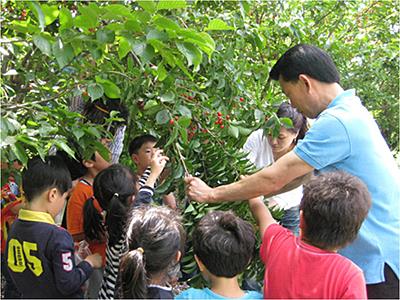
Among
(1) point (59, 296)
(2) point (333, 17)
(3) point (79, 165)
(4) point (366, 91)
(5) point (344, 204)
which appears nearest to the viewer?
(5) point (344, 204)

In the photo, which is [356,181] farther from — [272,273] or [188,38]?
[188,38]

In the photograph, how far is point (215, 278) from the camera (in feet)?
6.04

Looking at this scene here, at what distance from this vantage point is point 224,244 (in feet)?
6.03

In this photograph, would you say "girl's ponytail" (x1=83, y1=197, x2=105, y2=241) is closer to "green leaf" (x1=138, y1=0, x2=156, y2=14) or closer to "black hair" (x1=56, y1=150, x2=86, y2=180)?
"black hair" (x1=56, y1=150, x2=86, y2=180)

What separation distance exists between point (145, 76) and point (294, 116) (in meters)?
1.18

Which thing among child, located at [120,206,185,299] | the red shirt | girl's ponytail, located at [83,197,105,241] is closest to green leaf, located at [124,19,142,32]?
child, located at [120,206,185,299]

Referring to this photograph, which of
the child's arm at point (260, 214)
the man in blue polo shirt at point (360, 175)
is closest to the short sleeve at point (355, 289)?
the man in blue polo shirt at point (360, 175)

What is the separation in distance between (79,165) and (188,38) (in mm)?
1358

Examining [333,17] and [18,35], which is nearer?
[18,35]

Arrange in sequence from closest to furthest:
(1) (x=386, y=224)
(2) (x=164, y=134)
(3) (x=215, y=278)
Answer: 1. (3) (x=215, y=278)
2. (1) (x=386, y=224)
3. (2) (x=164, y=134)

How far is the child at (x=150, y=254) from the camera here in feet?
5.64

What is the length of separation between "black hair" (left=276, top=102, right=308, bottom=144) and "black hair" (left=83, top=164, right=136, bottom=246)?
3.41ft

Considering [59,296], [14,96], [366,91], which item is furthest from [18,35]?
[366,91]

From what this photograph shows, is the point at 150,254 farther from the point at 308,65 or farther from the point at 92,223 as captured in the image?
the point at 308,65
